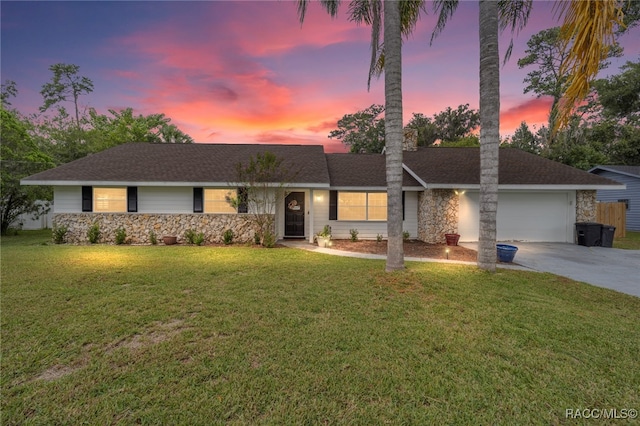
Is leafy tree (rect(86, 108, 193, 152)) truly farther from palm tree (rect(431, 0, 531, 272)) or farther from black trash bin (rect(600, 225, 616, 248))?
black trash bin (rect(600, 225, 616, 248))

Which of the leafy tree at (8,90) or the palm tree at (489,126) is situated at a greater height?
the leafy tree at (8,90)

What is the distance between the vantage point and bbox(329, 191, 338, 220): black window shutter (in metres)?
12.7

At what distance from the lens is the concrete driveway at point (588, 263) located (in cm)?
636

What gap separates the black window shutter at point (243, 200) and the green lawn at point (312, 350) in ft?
18.9

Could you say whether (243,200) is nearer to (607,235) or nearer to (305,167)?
(305,167)

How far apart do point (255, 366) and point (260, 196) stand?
9.28 meters

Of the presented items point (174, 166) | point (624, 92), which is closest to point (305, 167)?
point (174, 166)

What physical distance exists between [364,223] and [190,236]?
793 cm

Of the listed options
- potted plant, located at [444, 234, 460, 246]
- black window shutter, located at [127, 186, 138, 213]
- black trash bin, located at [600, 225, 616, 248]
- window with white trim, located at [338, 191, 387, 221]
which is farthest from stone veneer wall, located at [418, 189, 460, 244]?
black window shutter, located at [127, 186, 138, 213]

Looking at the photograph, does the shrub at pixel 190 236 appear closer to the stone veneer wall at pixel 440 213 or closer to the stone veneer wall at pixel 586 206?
the stone veneer wall at pixel 440 213

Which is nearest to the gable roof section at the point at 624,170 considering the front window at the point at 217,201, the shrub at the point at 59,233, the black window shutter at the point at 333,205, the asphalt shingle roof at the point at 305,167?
the asphalt shingle roof at the point at 305,167

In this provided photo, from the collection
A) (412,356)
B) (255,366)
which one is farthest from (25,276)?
(412,356)

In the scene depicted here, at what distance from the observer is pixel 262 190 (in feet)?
36.9
